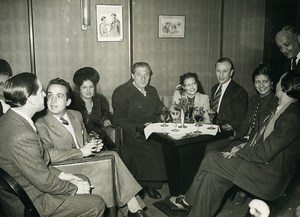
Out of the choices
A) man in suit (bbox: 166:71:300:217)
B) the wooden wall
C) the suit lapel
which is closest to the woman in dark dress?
the wooden wall

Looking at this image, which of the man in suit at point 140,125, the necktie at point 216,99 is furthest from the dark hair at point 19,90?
the necktie at point 216,99

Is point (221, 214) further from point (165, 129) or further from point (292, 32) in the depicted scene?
point (292, 32)

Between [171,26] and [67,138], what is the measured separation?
3073 millimetres

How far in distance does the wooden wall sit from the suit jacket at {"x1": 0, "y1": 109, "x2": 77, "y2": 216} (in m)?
2.76

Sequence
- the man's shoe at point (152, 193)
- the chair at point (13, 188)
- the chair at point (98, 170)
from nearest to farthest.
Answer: the chair at point (13, 188)
the chair at point (98, 170)
the man's shoe at point (152, 193)

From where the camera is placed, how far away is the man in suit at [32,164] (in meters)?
2.09

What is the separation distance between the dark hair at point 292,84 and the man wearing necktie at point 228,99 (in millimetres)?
1434

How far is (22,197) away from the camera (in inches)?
77.2

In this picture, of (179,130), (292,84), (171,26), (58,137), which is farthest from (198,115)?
(171,26)

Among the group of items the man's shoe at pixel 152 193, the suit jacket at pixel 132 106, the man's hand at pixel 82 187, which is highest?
the suit jacket at pixel 132 106

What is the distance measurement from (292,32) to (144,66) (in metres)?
1.82

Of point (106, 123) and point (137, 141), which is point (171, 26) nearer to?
point (106, 123)

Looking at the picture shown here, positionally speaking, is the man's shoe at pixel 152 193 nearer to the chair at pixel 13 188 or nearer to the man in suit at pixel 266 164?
the man in suit at pixel 266 164

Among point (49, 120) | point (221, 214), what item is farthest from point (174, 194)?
point (49, 120)
